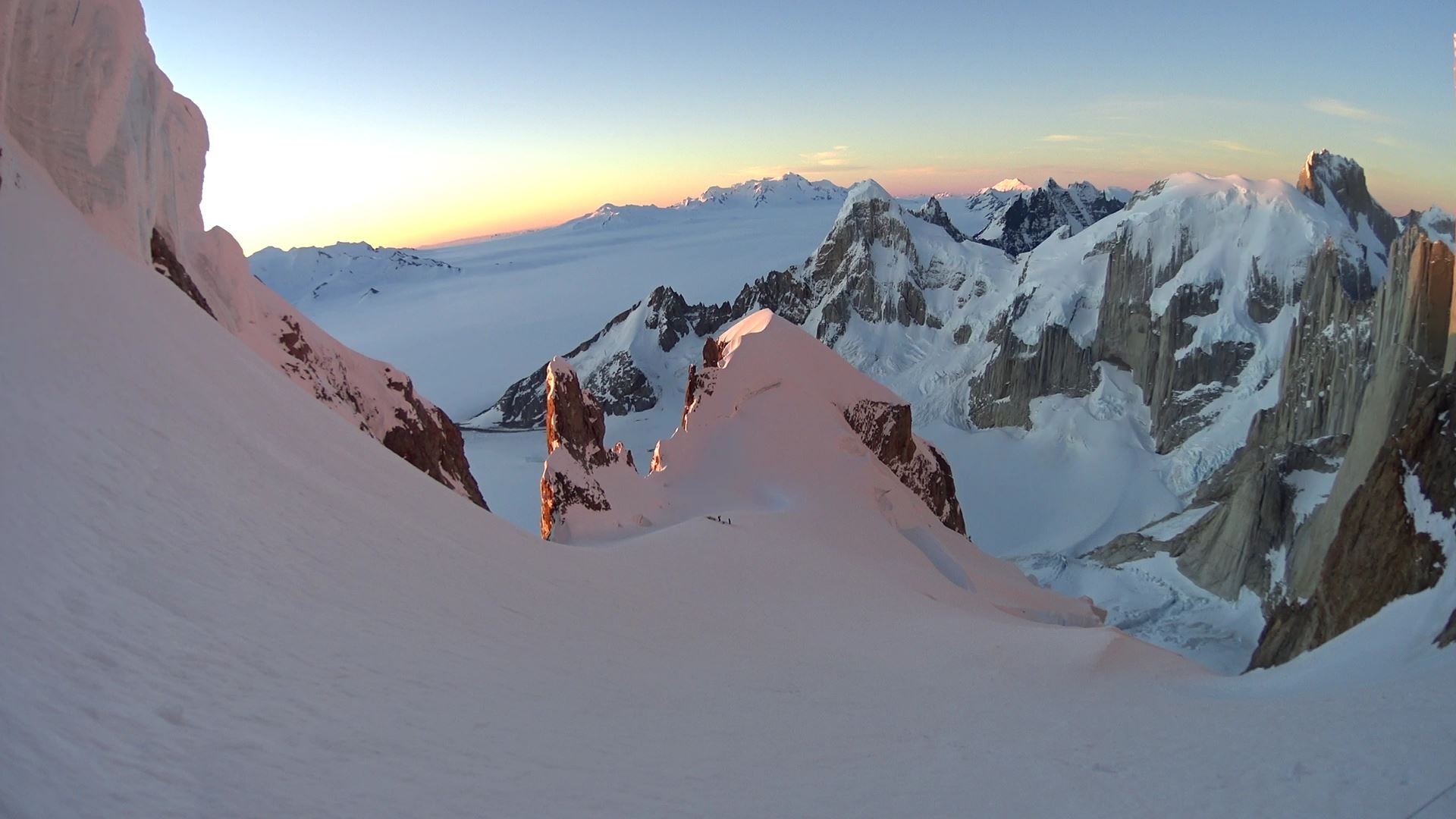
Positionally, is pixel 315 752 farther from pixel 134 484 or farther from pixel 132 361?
pixel 132 361

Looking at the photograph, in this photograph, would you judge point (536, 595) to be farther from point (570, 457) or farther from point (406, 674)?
point (570, 457)

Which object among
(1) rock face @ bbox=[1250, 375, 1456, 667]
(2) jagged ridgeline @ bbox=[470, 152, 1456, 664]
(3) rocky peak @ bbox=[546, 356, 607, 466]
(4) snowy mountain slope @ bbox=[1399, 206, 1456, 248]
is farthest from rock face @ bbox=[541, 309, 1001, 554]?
(4) snowy mountain slope @ bbox=[1399, 206, 1456, 248]

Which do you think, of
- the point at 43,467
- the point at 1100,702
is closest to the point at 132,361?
the point at 43,467

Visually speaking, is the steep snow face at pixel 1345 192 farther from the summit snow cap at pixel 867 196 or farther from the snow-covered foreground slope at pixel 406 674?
the snow-covered foreground slope at pixel 406 674

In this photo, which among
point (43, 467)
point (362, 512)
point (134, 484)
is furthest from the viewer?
point (362, 512)

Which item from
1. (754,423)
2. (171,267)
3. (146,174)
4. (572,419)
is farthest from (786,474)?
(146,174)

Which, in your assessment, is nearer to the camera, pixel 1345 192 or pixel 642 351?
pixel 1345 192

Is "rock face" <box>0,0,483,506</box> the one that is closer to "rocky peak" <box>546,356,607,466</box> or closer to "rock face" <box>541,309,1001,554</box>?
"rocky peak" <box>546,356,607,466</box>
